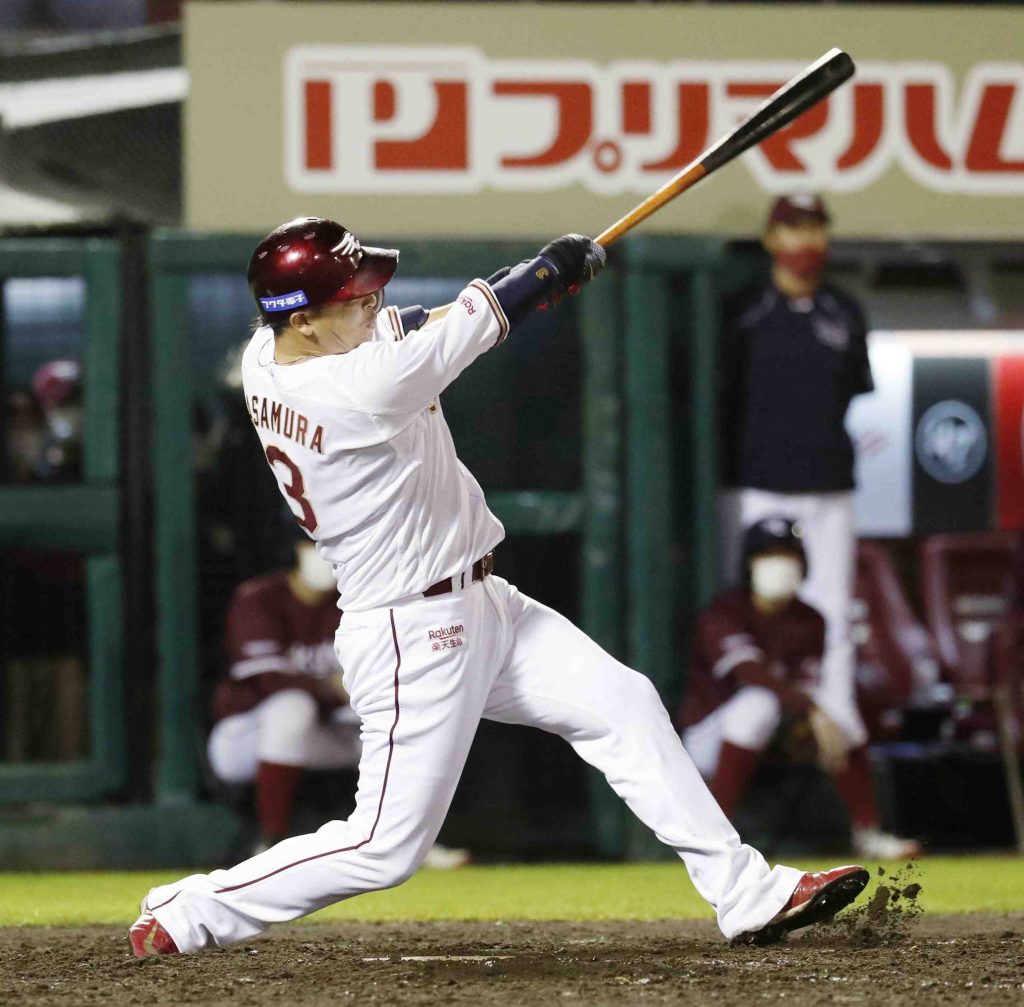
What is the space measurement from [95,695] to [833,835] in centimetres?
244

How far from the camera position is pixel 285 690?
19.5 ft

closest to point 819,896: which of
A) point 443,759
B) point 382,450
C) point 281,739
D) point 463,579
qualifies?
point 443,759

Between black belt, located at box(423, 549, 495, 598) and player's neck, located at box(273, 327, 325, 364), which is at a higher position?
player's neck, located at box(273, 327, 325, 364)

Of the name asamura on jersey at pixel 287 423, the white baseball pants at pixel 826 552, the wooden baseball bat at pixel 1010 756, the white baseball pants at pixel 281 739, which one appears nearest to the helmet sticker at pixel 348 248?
the name asamura on jersey at pixel 287 423

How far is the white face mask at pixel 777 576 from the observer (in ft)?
19.9

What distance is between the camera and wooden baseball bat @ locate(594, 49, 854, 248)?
4.18 m

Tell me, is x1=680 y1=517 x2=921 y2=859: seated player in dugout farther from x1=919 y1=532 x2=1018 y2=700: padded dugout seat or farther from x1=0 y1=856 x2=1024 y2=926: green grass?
x1=919 y1=532 x2=1018 y2=700: padded dugout seat

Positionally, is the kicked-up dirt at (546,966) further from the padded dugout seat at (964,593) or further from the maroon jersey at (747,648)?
the padded dugout seat at (964,593)

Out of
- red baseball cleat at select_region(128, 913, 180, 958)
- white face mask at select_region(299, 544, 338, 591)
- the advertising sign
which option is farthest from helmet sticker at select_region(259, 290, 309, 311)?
the advertising sign

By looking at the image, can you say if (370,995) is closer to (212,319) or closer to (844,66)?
(844,66)

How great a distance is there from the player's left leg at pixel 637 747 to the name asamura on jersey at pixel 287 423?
542mm

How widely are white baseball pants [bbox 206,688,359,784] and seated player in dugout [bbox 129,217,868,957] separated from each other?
2.07m

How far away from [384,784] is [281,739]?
2.26 meters

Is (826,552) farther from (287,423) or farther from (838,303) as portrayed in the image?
(287,423)
